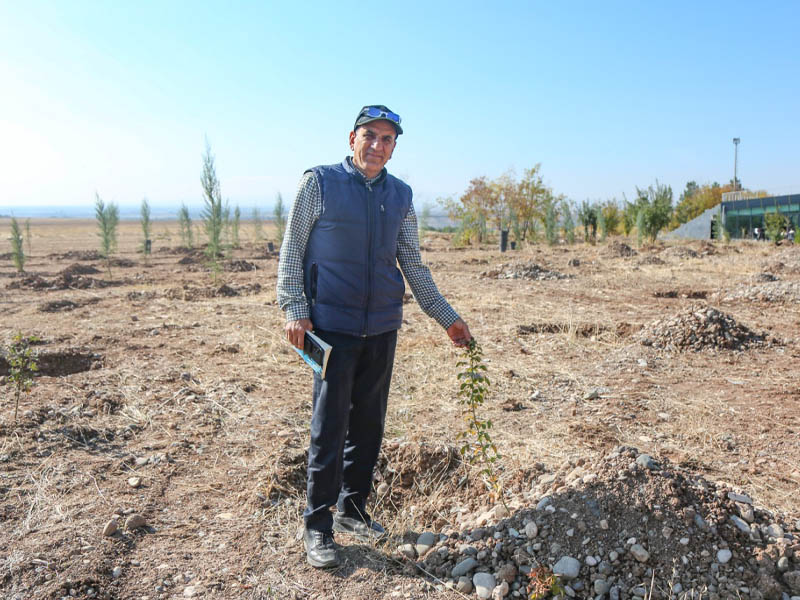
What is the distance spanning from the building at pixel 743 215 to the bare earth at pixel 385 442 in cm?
1718

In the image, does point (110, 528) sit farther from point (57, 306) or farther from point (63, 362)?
point (57, 306)

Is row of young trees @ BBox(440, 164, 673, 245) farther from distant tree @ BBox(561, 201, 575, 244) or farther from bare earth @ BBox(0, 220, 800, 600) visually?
bare earth @ BBox(0, 220, 800, 600)

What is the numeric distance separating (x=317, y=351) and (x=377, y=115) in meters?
1.00

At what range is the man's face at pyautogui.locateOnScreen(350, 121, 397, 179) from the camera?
246 centimetres

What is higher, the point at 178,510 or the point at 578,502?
the point at 578,502

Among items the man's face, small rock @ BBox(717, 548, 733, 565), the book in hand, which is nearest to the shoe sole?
the book in hand

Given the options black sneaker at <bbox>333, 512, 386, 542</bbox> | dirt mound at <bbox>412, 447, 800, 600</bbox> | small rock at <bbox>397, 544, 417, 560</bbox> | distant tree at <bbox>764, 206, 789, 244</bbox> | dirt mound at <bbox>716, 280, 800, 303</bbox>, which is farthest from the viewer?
distant tree at <bbox>764, 206, 789, 244</bbox>

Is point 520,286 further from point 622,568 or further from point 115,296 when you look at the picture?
point 622,568

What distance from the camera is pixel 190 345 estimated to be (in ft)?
21.3

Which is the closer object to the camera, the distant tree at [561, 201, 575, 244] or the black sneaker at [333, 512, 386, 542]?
the black sneaker at [333, 512, 386, 542]

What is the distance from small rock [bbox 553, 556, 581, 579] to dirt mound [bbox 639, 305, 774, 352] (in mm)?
4128

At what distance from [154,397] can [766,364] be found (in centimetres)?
537

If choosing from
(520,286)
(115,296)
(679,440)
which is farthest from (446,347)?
(115,296)

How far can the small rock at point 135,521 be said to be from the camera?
2.76 meters
